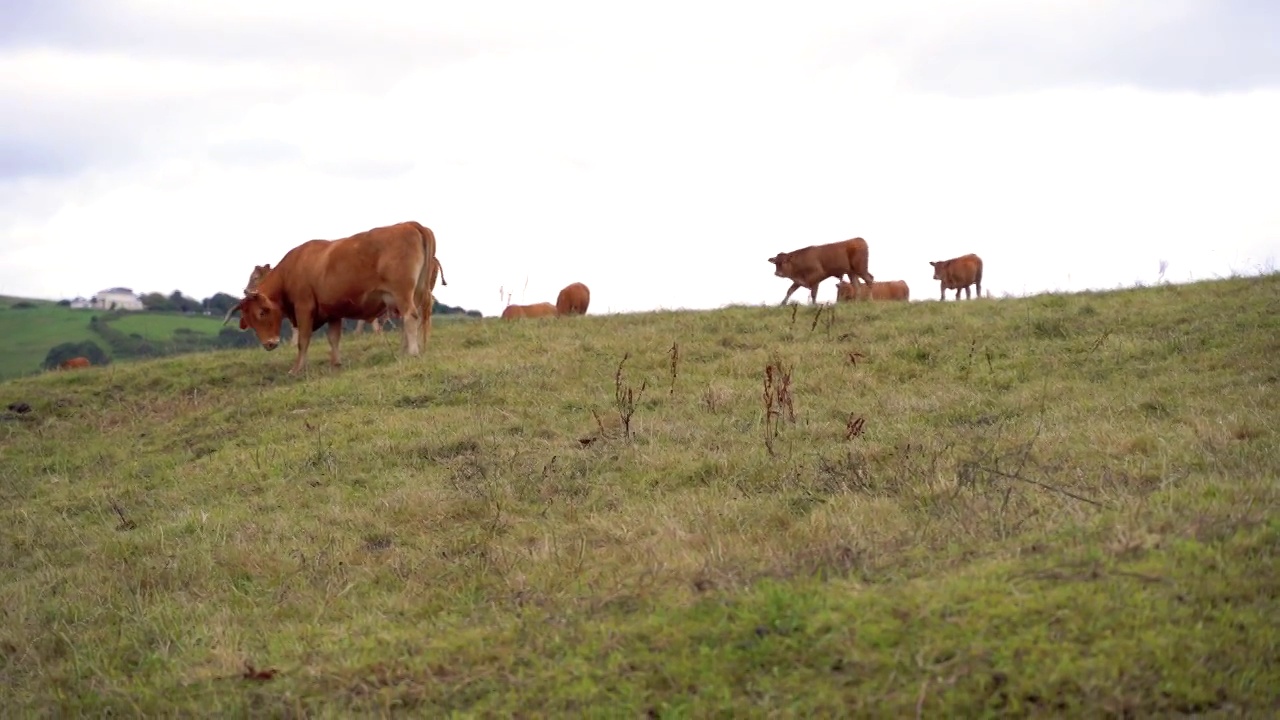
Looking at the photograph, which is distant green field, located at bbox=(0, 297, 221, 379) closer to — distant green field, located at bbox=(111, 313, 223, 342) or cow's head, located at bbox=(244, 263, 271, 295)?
distant green field, located at bbox=(111, 313, 223, 342)

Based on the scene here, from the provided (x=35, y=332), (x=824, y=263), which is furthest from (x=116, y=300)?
(x=824, y=263)

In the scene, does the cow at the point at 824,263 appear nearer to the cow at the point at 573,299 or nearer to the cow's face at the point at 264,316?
the cow at the point at 573,299

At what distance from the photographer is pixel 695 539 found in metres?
6.76

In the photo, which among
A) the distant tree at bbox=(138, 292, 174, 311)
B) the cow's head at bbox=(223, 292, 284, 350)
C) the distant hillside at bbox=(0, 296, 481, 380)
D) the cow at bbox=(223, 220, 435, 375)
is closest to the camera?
the cow at bbox=(223, 220, 435, 375)

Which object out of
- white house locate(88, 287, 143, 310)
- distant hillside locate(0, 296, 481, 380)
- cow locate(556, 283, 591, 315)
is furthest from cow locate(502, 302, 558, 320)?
white house locate(88, 287, 143, 310)

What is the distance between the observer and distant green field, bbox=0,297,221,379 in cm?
4011

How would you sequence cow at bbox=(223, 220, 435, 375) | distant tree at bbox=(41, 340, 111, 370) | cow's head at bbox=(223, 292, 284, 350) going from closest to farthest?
cow at bbox=(223, 220, 435, 375) → cow's head at bbox=(223, 292, 284, 350) → distant tree at bbox=(41, 340, 111, 370)

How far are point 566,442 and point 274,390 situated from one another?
5238 millimetres

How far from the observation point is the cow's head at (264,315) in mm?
17031

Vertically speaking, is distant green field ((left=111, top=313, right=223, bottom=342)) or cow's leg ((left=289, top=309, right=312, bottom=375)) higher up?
distant green field ((left=111, top=313, right=223, bottom=342))

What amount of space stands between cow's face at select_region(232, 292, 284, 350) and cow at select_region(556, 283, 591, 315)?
35.6ft

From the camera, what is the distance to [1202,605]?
494cm

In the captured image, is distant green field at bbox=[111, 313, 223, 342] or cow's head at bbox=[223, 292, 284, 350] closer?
cow's head at bbox=[223, 292, 284, 350]

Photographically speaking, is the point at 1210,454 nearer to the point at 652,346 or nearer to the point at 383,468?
the point at 383,468
